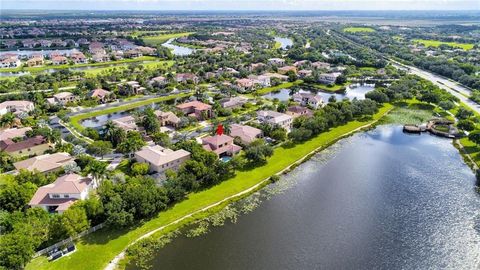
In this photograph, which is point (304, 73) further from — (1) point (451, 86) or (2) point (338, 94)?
(1) point (451, 86)

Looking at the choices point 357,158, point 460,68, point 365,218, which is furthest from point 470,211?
point 460,68

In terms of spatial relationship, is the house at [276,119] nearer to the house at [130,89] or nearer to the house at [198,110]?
the house at [198,110]

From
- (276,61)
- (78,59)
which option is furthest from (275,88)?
(78,59)

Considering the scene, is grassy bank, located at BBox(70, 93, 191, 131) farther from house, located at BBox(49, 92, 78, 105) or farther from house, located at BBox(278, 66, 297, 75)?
house, located at BBox(278, 66, 297, 75)

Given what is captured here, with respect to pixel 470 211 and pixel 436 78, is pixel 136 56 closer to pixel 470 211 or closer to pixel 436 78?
pixel 436 78

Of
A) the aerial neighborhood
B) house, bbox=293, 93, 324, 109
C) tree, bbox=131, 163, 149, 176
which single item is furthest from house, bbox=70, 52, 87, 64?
tree, bbox=131, 163, 149, 176

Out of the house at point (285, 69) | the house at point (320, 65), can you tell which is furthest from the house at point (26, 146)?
the house at point (320, 65)
